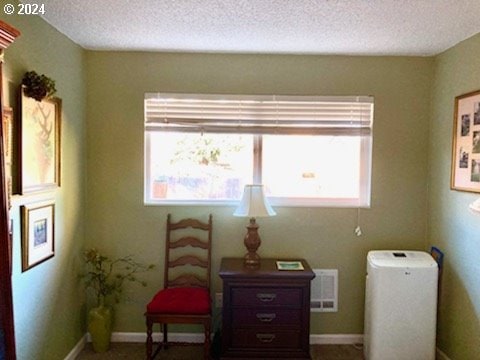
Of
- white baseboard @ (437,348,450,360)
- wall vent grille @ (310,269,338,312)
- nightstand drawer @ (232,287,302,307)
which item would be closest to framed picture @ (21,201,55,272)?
nightstand drawer @ (232,287,302,307)

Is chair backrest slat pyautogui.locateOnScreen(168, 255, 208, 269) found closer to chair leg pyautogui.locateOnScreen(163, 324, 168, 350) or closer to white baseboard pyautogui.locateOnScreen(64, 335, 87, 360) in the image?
chair leg pyautogui.locateOnScreen(163, 324, 168, 350)

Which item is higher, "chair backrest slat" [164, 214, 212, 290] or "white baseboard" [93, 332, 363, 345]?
"chair backrest slat" [164, 214, 212, 290]

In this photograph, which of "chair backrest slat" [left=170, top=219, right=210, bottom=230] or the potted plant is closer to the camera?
the potted plant

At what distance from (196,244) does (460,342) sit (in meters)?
2.00

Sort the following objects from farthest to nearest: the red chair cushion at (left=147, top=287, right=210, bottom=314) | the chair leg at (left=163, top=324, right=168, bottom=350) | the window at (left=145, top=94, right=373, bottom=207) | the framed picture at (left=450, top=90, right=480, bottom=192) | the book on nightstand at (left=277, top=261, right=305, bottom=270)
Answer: the window at (left=145, top=94, right=373, bottom=207) → the chair leg at (left=163, top=324, right=168, bottom=350) → the book on nightstand at (left=277, top=261, right=305, bottom=270) → the red chair cushion at (left=147, top=287, right=210, bottom=314) → the framed picture at (left=450, top=90, right=480, bottom=192)

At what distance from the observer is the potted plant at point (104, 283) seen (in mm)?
2984

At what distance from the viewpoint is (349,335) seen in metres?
3.23

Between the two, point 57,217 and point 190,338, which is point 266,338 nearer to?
point 190,338

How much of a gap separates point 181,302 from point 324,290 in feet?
3.90

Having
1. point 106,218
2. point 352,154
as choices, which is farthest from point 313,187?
point 106,218

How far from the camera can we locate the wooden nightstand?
279 cm

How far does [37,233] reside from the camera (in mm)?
2322

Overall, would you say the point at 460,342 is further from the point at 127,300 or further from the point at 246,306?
the point at 127,300

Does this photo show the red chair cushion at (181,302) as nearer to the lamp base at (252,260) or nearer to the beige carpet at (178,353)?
the lamp base at (252,260)
